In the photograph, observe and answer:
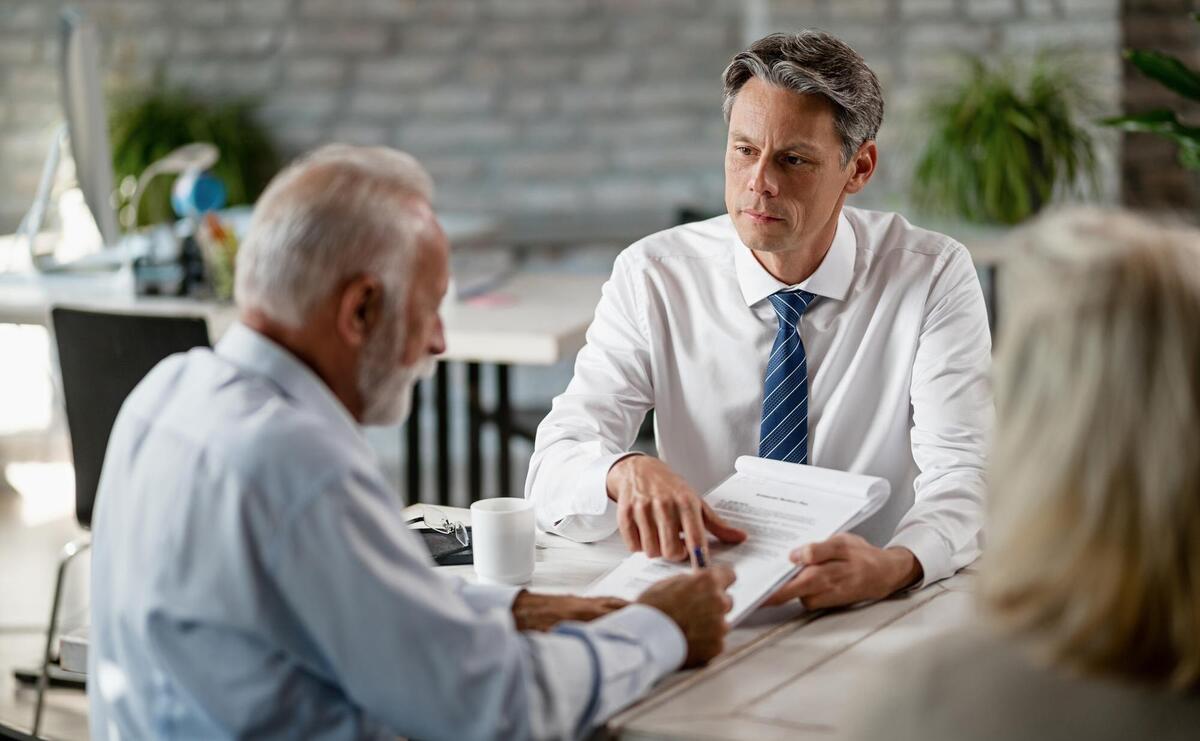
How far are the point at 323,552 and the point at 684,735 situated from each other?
1.17 feet

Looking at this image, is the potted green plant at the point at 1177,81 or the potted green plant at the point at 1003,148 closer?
the potted green plant at the point at 1177,81

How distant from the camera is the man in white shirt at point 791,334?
6.25ft

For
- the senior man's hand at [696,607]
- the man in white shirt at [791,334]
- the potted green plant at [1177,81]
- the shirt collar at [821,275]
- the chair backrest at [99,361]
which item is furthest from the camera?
the potted green plant at [1177,81]

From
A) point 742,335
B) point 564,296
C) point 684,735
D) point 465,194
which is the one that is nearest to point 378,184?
point 684,735

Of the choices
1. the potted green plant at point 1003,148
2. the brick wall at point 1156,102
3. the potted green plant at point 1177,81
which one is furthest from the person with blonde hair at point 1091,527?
the brick wall at point 1156,102

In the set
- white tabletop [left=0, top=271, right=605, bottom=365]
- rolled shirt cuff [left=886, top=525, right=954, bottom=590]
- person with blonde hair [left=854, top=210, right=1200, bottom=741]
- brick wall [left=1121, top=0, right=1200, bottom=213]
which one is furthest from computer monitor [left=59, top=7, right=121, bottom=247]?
brick wall [left=1121, top=0, right=1200, bottom=213]

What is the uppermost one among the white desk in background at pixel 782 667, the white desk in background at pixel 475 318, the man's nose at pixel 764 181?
the man's nose at pixel 764 181

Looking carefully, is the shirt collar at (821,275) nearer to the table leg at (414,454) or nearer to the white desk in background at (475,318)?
the white desk in background at (475,318)

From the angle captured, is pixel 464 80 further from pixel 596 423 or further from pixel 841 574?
pixel 841 574

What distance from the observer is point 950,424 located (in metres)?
1.88

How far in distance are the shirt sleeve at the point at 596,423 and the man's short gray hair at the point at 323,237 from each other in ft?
2.03

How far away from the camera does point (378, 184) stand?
1.23 metres

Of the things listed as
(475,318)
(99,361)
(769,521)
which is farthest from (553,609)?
(475,318)

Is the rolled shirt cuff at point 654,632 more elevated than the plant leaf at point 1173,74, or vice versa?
the plant leaf at point 1173,74
